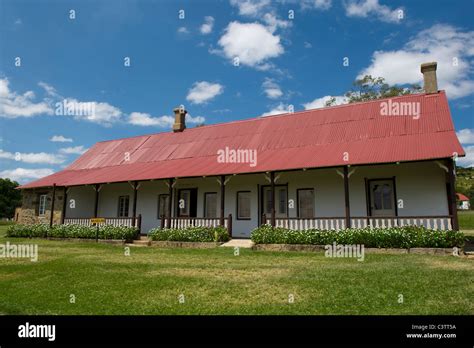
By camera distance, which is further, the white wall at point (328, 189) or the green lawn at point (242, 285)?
the white wall at point (328, 189)

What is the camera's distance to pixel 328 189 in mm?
15219

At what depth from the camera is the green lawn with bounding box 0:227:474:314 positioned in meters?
5.66

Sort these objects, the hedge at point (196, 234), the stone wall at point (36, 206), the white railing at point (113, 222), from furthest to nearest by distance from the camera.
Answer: the stone wall at point (36, 206)
the white railing at point (113, 222)
the hedge at point (196, 234)

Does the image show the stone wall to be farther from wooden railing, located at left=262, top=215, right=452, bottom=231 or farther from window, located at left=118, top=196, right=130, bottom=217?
wooden railing, located at left=262, top=215, right=452, bottom=231

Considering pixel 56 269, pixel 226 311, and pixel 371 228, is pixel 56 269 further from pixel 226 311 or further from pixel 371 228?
pixel 371 228

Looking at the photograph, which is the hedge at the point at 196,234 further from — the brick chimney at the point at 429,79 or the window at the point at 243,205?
the brick chimney at the point at 429,79

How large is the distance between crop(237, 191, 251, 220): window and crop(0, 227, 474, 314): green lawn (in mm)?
6341

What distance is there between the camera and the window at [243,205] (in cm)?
1706

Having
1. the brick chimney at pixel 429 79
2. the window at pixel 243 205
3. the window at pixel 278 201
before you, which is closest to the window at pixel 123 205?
the window at pixel 243 205

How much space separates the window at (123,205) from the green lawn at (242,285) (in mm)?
10048

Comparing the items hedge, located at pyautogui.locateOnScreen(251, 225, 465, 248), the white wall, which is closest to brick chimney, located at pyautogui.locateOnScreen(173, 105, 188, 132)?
the white wall

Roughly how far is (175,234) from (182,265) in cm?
592

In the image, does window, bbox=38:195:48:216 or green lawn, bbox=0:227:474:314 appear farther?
window, bbox=38:195:48:216
